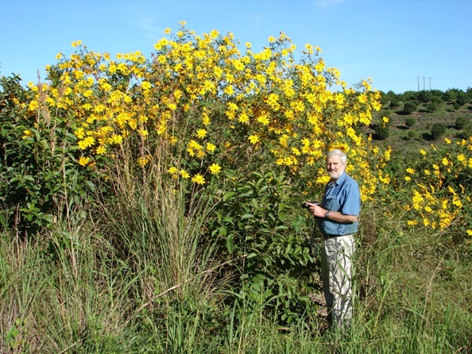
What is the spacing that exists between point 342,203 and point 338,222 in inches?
5.5

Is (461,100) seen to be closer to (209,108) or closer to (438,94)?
(438,94)

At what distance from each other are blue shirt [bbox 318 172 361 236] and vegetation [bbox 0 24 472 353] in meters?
0.24

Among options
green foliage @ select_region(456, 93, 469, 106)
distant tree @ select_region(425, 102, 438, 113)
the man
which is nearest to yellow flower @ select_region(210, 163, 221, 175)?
the man

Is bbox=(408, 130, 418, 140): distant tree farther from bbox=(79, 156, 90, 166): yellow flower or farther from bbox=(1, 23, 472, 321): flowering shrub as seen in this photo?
bbox=(79, 156, 90, 166): yellow flower

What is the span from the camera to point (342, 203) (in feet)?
11.7

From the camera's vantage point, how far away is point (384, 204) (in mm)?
5520

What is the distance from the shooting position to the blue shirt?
3.54 metres

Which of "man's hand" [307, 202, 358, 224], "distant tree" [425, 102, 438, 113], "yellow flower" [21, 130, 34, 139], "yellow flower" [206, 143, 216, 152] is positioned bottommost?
"man's hand" [307, 202, 358, 224]

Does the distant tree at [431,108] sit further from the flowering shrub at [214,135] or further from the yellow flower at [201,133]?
the yellow flower at [201,133]

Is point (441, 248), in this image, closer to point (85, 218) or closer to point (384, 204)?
point (384, 204)

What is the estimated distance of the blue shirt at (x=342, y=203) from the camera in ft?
11.6

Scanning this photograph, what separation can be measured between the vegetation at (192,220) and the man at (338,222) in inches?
6.1

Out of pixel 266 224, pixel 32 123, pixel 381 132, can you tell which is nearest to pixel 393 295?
pixel 266 224

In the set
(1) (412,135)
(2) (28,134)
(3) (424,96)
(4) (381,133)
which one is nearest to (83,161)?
(2) (28,134)
